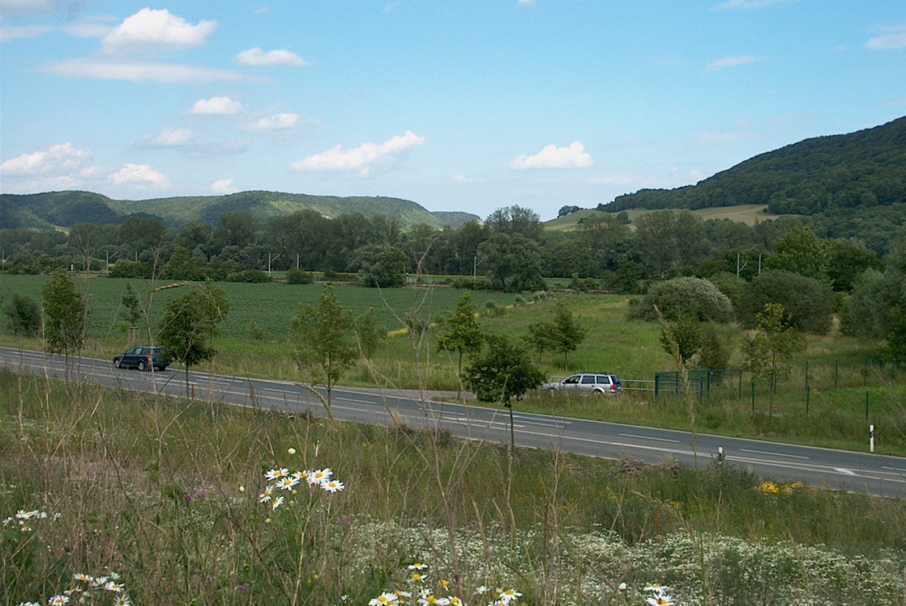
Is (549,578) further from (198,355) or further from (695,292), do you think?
(695,292)

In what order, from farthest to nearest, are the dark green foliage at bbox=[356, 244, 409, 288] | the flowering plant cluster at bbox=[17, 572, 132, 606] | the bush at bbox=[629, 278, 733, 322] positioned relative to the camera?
1. the bush at bbox=[629, 278, 733, 322]
2. the dark green foliage at bbox=[356, 244, 409, 288]
3. the flowering plant cluster at bbox=[17, 572, 132, 606]

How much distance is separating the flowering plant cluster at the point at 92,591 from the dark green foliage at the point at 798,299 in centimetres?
6352

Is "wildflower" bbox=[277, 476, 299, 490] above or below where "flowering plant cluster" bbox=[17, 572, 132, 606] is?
above

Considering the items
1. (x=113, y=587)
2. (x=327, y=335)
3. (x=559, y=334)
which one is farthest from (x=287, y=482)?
(x=559, y=334)

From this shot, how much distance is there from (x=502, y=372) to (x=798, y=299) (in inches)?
1789

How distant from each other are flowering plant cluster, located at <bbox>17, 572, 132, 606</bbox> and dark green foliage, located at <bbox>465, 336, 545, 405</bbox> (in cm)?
2137

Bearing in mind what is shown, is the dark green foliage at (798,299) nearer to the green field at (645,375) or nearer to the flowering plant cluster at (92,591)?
the green field at (645,375)

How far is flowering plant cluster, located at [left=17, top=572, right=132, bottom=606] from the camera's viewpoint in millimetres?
2645

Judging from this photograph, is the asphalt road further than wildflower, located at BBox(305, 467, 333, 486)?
Yes

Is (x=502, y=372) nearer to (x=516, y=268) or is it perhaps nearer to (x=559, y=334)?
(x=559, y=334)

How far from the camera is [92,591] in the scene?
8.84ft

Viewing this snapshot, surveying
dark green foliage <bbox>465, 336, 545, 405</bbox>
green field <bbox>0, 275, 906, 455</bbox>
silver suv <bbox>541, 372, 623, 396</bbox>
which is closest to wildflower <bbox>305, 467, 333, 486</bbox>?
green field <bbox>0, 275, 906, 455</bbox>

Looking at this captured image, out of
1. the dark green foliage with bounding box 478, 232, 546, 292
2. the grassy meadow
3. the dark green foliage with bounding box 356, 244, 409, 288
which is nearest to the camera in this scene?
the grassy meadow

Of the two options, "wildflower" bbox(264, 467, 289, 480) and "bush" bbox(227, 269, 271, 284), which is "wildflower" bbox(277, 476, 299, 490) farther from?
"bush" bbox(227, 269, 271, 284)
